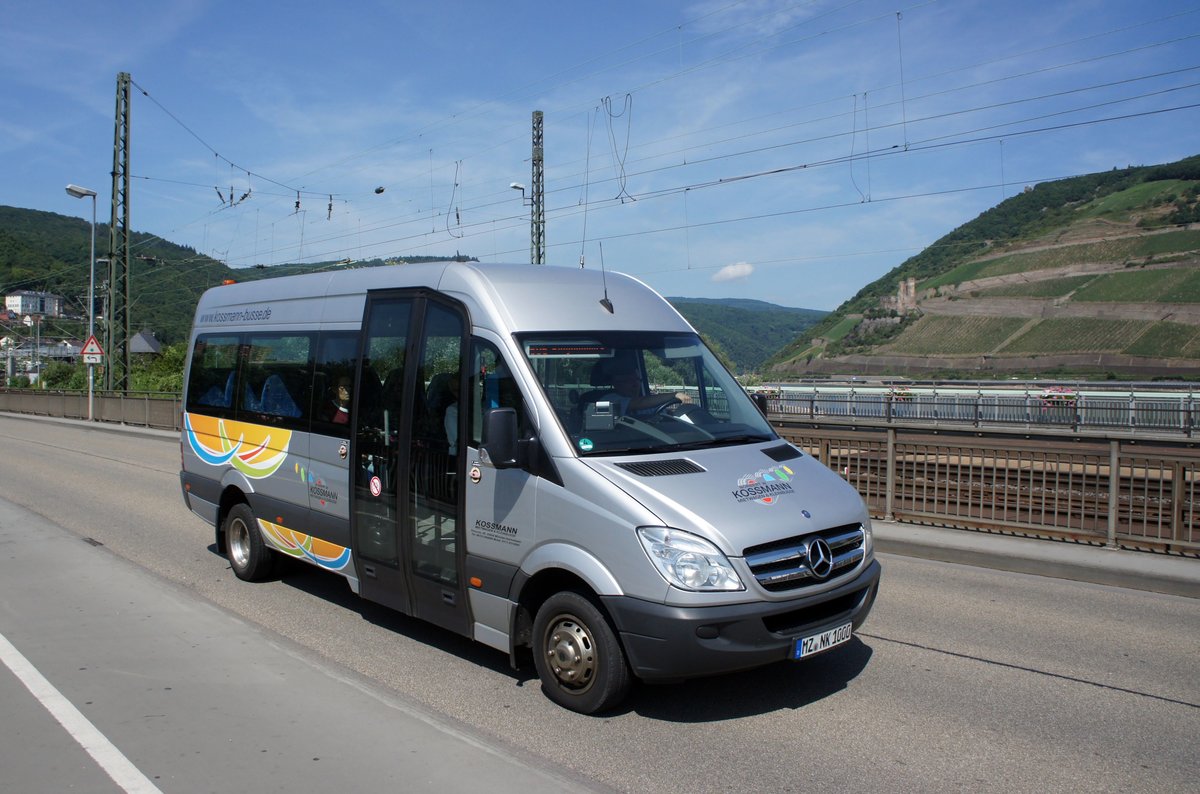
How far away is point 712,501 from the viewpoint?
4.85 metres

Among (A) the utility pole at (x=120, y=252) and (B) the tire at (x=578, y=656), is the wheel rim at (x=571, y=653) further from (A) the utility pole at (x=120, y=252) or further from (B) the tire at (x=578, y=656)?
(A) the utility pole at (x=120, y=252)

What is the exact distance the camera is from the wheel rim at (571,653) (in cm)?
502

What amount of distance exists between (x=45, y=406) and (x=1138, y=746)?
49523 millimetres

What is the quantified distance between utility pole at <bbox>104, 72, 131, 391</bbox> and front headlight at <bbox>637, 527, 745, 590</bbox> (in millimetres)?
34072

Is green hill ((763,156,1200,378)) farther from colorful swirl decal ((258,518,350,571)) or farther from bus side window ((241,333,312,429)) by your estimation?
colorful swirl decal ((258,518,350,571))

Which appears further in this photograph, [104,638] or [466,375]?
[104,638]

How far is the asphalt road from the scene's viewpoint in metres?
4.32

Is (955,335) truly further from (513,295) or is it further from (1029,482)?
(513,295)

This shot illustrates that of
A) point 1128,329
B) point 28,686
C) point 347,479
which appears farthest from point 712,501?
point 1128,329

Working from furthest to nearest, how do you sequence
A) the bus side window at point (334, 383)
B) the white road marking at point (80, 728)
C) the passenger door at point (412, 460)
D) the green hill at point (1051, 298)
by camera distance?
the green hill at point (1051, 298) < the bus side window at point (334, 383) < the passenger door at point (412, 460) < the white road marking at point (80, 728)

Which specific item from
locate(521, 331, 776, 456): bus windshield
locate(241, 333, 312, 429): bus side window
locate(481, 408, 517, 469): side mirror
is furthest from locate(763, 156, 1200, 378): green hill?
locate(481, 408, 517, 469): side mirror

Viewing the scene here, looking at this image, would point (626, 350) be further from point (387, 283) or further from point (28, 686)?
point (28, 686)

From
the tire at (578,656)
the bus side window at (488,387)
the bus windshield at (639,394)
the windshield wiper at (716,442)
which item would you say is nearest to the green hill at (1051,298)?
the bus windshield at (639,394)

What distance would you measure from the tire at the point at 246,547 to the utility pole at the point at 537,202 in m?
17.4
